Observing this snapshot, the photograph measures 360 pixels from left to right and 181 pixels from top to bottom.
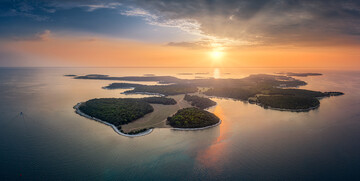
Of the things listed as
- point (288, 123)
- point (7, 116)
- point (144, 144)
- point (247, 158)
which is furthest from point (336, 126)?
point (7, 116)

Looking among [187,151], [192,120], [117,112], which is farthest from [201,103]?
[187,151]

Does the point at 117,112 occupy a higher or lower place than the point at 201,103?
lower

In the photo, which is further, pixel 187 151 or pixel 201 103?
pixel 201 103

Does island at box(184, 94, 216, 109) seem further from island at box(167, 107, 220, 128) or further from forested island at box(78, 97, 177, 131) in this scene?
forested island at box(78, 97, 177, 131)

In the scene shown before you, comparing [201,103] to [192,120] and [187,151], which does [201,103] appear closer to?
[192,120]

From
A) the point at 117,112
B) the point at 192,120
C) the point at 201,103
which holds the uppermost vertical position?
the point at 201,103

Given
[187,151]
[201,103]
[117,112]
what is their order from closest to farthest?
[187,151] < [117,112] < [201,103]

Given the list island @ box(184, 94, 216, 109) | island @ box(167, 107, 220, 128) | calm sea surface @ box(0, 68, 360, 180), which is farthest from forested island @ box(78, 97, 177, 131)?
island @ box(184, 94, 216, 109)

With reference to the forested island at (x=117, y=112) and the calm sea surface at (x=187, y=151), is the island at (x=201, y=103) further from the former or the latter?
the forested island at (x=117, y=112)

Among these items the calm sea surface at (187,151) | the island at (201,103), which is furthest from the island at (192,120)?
the island at (201,103)
